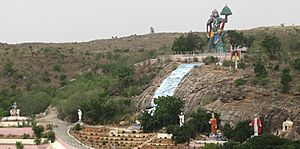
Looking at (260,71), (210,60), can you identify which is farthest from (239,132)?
(210,60)

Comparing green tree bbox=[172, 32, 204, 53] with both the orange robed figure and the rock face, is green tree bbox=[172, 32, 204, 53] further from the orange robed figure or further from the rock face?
the orange robed figure

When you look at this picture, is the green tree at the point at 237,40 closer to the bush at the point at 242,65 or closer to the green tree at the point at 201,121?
the bush at the point at 242,65

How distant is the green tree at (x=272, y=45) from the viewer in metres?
51.8

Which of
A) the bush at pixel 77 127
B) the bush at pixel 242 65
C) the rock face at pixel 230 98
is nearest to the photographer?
the rock face at pixel 230 98

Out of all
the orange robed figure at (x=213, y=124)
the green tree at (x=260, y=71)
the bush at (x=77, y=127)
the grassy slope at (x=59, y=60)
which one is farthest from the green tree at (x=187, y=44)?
the orange robed figure at (x=213, y=124)

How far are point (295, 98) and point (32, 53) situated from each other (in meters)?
51.4

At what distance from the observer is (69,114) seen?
170 ft

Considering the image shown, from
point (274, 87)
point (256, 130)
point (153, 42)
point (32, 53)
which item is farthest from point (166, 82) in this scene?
point (153, 42)

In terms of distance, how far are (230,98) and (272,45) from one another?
39.1 ft

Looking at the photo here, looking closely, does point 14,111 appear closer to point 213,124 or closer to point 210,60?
point 210,60

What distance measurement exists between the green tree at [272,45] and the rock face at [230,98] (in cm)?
523

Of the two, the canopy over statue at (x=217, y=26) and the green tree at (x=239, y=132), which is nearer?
the green tree at (x=239, y=132)

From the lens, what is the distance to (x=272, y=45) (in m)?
52.4

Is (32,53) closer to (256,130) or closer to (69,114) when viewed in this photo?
(69,114)
